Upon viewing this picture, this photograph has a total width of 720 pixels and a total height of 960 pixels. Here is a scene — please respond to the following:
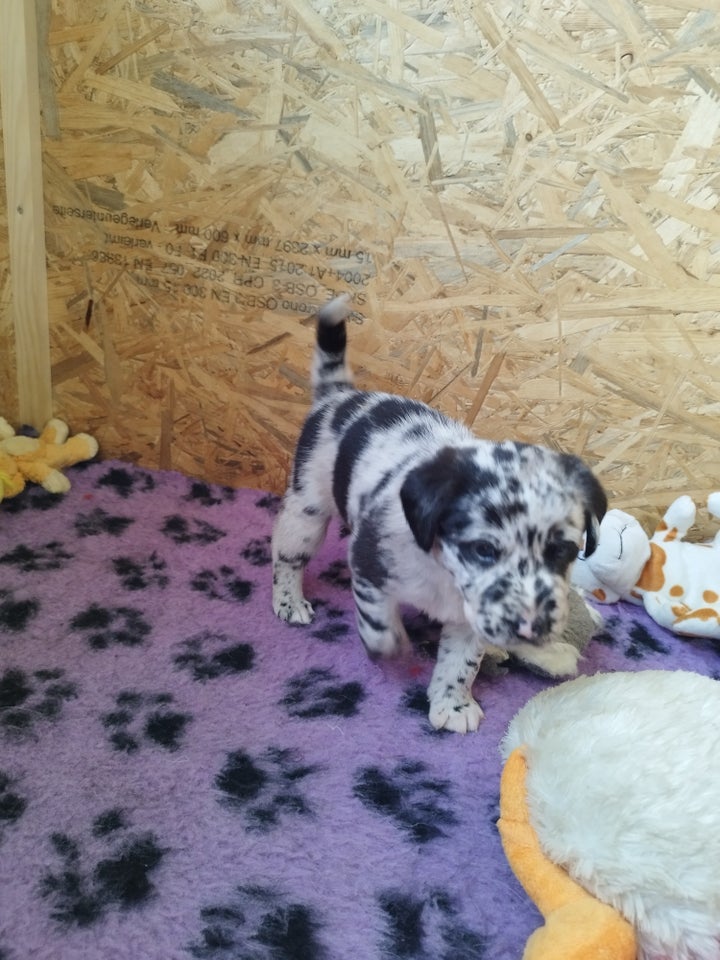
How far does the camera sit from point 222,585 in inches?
110

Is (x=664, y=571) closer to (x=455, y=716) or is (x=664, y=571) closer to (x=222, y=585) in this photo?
(x=455, y=716)

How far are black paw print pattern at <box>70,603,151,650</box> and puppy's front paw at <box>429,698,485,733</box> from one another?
943 mm

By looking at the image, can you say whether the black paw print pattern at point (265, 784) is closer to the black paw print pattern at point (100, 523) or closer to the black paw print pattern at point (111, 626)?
the black paw print pattern at point (111, 626)

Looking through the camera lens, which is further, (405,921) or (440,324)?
(440,324)

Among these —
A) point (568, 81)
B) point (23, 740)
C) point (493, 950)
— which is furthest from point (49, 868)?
point (568, 81)

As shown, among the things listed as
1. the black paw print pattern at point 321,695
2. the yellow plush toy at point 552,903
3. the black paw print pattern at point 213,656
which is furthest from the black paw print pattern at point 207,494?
the yellow plush toy at point 552,903

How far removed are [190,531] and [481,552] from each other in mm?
1588

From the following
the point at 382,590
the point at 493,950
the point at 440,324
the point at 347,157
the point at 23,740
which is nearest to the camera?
the point at 493,950

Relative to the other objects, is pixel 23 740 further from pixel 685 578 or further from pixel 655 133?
pixel 655 133

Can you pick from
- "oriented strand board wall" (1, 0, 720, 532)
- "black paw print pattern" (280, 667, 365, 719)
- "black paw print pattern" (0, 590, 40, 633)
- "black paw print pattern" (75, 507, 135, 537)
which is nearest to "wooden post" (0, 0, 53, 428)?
"oriented strand board wall" (1, 0, 720, 532)

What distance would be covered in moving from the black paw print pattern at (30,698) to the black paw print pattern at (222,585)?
630 millimetres

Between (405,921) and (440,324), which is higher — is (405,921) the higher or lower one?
the lower one

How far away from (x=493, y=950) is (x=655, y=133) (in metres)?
2.42

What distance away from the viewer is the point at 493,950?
1580 mm
